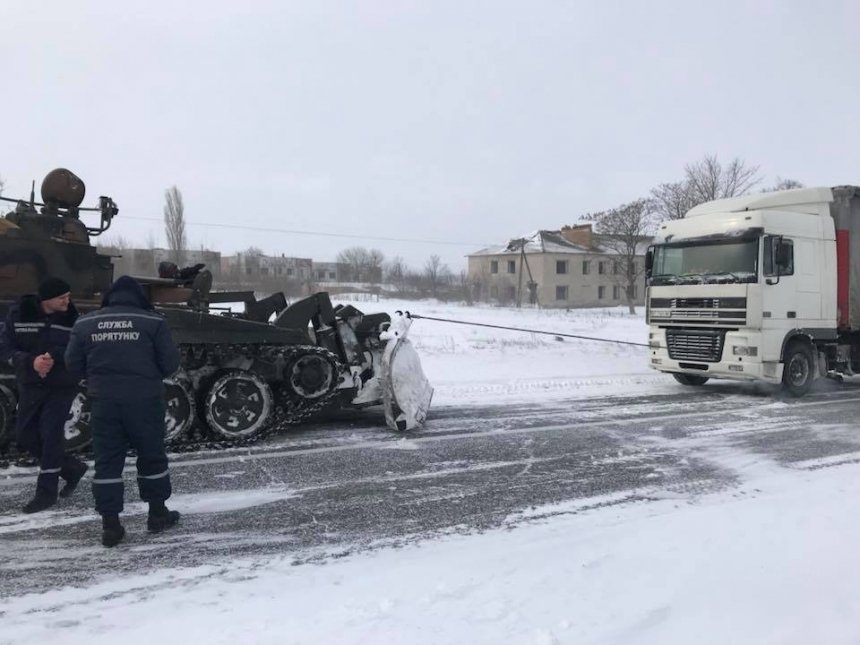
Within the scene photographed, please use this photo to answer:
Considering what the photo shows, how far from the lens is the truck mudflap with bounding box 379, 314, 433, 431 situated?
8023 millimetres

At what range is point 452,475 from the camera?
243 inches

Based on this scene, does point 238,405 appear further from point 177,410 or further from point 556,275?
point 556,275

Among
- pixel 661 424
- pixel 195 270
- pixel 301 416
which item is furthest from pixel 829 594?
pixel 195 270

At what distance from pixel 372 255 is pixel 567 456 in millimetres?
71419

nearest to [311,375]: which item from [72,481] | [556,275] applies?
[72,481]

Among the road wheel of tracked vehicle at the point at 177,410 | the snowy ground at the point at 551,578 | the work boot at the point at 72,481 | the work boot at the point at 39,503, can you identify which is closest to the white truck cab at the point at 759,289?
the snowy ground at the point at 551,578

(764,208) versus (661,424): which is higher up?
(764,208)

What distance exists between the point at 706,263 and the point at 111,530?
9.60 meters

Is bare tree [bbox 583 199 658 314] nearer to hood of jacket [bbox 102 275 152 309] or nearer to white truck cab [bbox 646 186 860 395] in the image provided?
white truck cab [bbox 646 186 860 395]

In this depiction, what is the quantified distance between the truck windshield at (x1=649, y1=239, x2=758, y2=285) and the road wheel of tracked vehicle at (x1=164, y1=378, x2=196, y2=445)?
8.06 m

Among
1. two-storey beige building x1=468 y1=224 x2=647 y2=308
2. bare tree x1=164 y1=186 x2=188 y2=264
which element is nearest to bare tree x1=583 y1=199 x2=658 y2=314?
two-storey beige building x1=468 y1=224 x2=647 y2=308

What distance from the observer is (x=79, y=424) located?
21.9 ft

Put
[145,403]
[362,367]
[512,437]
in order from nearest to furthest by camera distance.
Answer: [145,403], [512,437], [362,367]

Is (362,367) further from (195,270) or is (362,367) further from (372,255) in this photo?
(372,255)
